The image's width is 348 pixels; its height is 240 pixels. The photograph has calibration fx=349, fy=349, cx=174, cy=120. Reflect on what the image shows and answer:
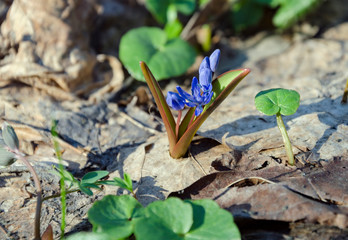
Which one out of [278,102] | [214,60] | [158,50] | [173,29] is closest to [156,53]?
[158,50]

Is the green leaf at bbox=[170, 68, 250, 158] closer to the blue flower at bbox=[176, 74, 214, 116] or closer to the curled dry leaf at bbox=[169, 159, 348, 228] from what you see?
the blue flower at bbox=[176, 74, 214, 116]

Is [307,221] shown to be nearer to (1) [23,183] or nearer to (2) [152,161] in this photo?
(2) [152,161]

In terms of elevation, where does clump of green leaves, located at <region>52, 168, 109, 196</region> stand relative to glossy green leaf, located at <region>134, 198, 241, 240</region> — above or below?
above

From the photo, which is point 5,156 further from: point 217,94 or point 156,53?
point 156,53

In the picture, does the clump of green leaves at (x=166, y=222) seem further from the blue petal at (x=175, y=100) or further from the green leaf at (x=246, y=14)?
the green leaf at (x=246, y=14)

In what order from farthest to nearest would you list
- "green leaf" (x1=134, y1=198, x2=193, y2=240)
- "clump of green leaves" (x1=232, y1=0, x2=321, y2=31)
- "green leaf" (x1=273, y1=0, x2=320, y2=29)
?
"clump of green leaves" (x1=232, y1=0, x2=321, y2=31) < "green leaf" (x1=273, y1=0, x2=320, y2=29) < "green leaf" (x1=134, y1=198, x2=193, y2=240)

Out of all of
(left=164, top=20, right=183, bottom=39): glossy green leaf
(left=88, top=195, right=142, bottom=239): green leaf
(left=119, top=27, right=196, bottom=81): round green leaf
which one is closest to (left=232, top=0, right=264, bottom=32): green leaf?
(left=164, top=20, right=183, bottom=39): glossy green leaf

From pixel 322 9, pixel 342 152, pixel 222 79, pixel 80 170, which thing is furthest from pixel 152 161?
pixel 322 9

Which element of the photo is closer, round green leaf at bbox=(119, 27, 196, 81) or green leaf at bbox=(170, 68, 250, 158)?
green leaf at bbox=(170, 68, 250, 158)
